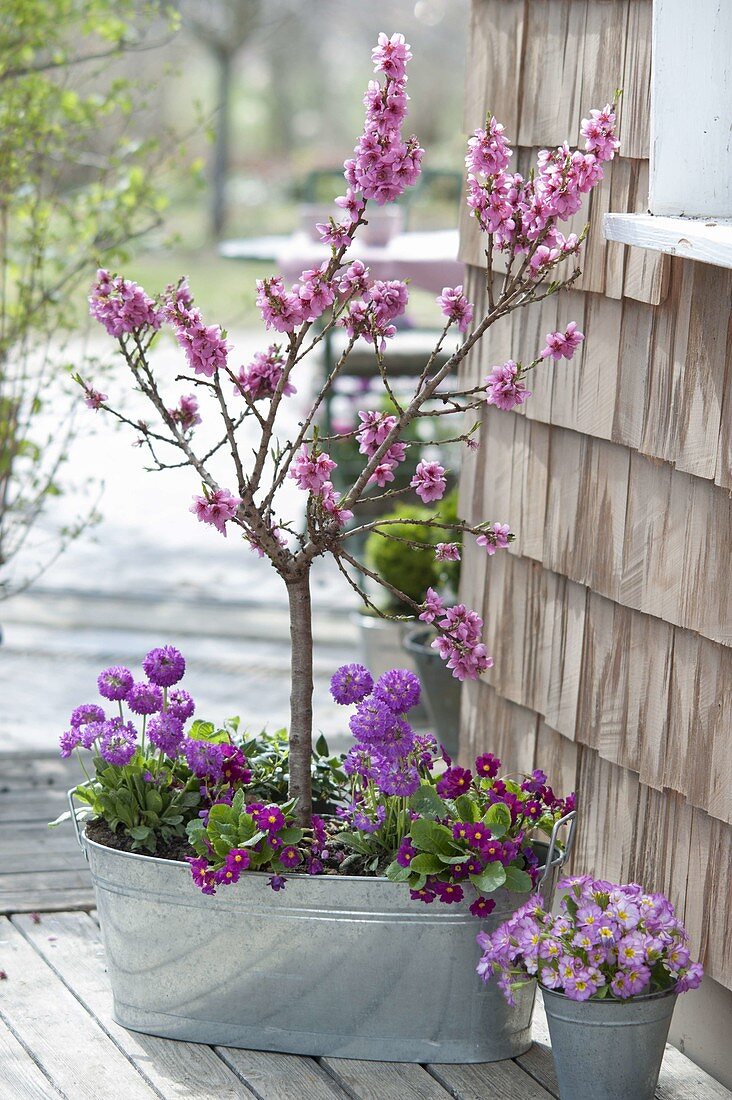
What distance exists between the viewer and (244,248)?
541 centimetres

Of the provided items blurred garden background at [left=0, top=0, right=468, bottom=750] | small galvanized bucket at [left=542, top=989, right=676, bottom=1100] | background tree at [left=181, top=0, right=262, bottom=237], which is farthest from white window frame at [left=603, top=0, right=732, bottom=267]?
background tree at [left=181, top=0, right=262, bottom=237]

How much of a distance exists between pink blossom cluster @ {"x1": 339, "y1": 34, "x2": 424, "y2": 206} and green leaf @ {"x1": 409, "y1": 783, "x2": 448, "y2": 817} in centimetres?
83

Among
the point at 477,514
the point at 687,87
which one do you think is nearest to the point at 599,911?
the point at 477,514

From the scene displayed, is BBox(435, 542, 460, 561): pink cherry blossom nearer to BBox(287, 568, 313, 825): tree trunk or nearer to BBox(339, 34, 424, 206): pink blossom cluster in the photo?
BBox(287, 568, 313, 825): tree trunk

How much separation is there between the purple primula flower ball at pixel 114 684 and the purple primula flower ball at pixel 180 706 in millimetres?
71

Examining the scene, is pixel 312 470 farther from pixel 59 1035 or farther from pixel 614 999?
pixel 59 1035

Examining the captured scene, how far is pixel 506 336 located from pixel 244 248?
2945 mm

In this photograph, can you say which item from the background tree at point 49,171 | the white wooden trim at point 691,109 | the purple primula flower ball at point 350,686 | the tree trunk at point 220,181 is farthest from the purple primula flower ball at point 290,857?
the tree trunk at point 220,181

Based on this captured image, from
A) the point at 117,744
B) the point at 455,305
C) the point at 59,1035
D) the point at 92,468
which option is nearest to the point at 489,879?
the point at 117,744

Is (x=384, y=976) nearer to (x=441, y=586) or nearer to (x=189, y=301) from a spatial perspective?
(x=189, y=301)

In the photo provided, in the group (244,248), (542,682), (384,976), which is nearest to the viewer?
(384,976)

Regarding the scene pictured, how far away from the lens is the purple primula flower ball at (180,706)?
2.31 metres

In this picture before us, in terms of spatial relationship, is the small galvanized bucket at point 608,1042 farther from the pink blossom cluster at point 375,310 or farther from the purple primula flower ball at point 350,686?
the pink blossom cluster at point 375,310

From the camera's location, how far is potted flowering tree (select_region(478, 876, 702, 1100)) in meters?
1.96
